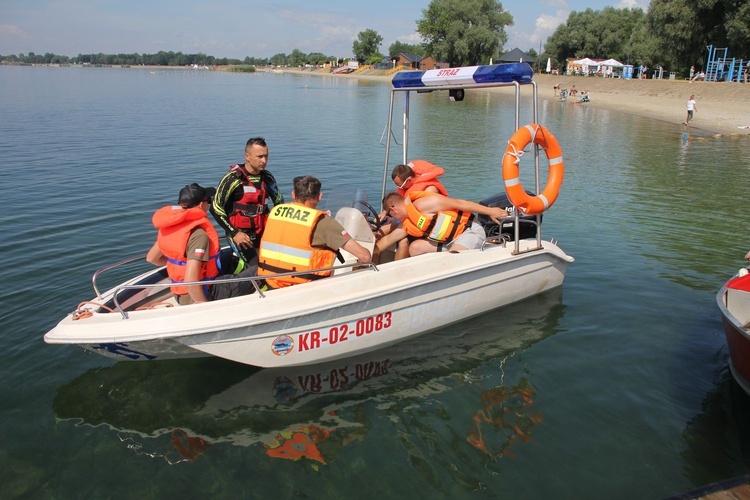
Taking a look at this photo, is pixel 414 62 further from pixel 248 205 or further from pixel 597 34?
pixel 248 205

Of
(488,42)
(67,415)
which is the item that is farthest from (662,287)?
(488,42)

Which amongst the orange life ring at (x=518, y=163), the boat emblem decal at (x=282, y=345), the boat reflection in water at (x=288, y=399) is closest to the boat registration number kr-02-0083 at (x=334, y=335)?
the boat emblem decal at (x=282, y=345)

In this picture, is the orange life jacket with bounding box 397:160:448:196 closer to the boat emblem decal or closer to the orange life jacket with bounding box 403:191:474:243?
the orange life jacket with bounding box 403:191:474:243

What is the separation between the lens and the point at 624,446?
4.03 metres

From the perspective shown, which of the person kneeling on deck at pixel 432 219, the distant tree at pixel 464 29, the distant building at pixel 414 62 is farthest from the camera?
the distant building at pixel 414 62

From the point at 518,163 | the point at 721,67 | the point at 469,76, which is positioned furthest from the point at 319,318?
the point at 721,67

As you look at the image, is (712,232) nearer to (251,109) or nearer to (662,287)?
(662,287)

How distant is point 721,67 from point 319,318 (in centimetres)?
4014

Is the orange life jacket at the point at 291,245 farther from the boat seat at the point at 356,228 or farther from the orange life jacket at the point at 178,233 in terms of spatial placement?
the boat seat at the point at 356,228

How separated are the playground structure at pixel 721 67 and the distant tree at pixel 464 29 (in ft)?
134

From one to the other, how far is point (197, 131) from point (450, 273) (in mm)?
18840

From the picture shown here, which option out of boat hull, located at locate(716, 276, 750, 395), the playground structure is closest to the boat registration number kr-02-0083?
boat hull, located at locate(716, 276, 750, 395)

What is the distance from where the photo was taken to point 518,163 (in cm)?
511

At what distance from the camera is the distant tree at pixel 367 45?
127 metres
